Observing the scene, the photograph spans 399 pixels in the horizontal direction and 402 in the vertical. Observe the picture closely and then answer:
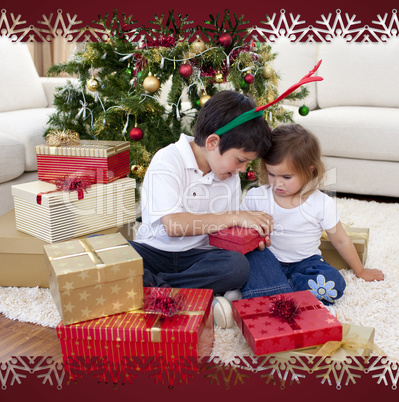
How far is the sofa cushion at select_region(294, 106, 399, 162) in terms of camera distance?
2438 mm

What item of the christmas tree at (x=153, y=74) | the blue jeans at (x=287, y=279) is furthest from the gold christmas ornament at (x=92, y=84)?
the blue jeans at (x=287, y=279)

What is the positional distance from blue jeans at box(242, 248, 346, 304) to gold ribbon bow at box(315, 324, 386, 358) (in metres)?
0.29

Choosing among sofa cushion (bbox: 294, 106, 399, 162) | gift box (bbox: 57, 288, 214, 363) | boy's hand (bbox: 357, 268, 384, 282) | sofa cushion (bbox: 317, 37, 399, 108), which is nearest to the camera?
gift box (bbox: 57, 288, 214, 363)

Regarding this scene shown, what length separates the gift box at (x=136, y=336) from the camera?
1061 millimetres

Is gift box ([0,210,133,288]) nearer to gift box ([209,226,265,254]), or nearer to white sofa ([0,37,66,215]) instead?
white sofa ([0,37,66,215])

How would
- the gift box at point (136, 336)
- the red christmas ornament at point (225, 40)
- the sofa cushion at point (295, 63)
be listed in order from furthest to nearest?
the sofa cushion at point (295, 63) → the red christmas ornament at point (225, 40) → the gift box at point (136, 336)

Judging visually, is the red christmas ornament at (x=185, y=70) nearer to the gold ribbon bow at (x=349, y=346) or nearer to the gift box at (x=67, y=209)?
the gift box at (x=67, y=209)

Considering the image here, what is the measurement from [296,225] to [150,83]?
Result: 773 mm

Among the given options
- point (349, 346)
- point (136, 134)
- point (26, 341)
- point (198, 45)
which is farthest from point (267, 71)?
point (26, 341)

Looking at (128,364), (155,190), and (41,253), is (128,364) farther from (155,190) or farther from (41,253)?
(41,253)

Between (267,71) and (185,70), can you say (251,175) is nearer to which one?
(267,71)

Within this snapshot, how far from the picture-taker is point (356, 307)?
54.9 inches

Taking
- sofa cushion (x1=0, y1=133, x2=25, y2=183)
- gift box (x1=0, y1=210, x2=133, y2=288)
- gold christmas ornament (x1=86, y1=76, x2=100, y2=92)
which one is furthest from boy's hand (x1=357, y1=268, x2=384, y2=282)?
sofa cushion (x1=0, y1=133, x2=25, y2=183)

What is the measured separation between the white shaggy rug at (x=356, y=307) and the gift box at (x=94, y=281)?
271 millimetres
